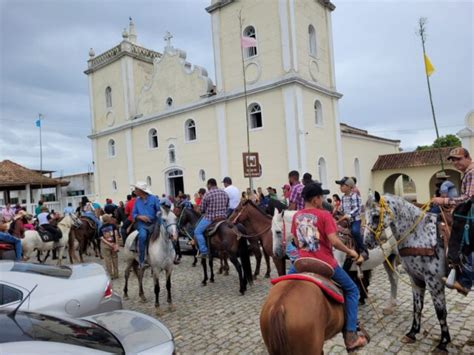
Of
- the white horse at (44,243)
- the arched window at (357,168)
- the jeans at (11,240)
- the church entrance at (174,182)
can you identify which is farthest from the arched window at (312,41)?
the jeans at (11,240)

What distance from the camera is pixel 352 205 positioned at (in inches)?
243

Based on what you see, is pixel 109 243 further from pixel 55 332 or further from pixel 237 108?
pixel 237 108

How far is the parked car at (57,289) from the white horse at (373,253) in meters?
2.97

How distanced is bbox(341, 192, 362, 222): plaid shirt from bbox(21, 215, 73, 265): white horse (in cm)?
958

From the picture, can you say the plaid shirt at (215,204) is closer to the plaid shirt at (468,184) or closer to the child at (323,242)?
the child at (323,242)

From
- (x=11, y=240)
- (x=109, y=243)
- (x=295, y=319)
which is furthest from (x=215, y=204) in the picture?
(x=295, y=319)

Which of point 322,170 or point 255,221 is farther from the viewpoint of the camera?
point 322,170

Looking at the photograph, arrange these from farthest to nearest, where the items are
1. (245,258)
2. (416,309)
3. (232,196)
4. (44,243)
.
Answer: (44,243), (232,196), (245,258), (416,309)

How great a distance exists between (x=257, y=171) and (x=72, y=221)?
6.77m

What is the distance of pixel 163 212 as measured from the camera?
23.4ft

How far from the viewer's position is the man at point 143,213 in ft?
22.7

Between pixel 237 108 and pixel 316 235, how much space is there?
57.7 ft

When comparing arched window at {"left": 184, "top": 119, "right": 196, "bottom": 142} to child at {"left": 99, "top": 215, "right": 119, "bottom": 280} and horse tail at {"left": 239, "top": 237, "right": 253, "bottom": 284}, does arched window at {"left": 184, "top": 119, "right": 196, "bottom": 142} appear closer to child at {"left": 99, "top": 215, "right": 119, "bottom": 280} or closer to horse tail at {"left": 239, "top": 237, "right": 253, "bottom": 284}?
child at {"left": 99, "top": 215, "right": 119, "bottom": 280}

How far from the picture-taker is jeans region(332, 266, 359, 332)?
360 cm
